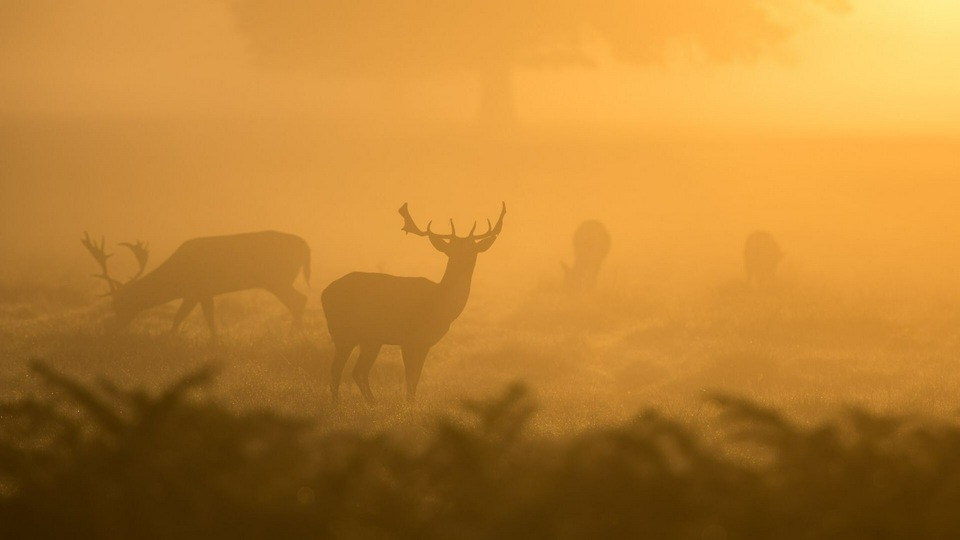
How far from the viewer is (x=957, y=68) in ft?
254

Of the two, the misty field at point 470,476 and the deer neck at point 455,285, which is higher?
the misty field at point 470,476

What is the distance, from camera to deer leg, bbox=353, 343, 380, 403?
10320mm

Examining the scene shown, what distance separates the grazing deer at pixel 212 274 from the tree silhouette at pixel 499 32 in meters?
32.5

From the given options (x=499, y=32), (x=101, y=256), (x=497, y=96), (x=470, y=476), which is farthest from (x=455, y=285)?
(x=497, y=96)

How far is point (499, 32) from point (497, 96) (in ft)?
12.7

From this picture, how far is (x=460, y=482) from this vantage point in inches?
66.0

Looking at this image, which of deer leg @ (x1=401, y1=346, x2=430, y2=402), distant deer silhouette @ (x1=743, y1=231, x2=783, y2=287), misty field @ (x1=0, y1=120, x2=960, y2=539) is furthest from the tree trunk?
deer leg @ (x1=401, y1=346, x2=430, y2=402)

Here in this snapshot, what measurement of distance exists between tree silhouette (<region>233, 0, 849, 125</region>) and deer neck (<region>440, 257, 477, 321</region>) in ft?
118

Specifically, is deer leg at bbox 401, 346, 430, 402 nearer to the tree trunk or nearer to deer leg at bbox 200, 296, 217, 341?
deer leg at bbox 200, 296, 217, 341

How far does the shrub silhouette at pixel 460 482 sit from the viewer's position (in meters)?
1.53

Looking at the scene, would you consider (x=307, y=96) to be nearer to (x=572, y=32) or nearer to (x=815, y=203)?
(x=572, y=32)

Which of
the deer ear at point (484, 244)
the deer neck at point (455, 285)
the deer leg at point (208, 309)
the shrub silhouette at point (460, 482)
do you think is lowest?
the deer leg at point (208, 309)

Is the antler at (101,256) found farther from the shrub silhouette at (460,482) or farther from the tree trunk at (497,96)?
the tree trunk at (497,96)

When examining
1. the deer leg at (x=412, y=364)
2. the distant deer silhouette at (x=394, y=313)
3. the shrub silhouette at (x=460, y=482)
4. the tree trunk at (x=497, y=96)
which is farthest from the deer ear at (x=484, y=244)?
the tree trunk at (x=497, y=96)
